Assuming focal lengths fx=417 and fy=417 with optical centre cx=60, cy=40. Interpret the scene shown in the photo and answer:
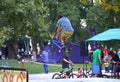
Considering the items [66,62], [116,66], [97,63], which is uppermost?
[66,62]

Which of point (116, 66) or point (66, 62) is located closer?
point (66, 62)

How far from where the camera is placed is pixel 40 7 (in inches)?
710

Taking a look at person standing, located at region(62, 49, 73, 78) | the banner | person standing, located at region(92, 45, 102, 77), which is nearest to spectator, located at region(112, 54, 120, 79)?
person standing, located at region(92, 45, 102, 77)

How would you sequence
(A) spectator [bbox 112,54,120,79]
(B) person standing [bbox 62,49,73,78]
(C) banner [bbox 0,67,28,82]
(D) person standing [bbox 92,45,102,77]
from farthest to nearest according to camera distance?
(A) spectator [bbox 112,54,120,79] < (D) person standing [bbox 92,45,102,77] < (B) person standing [bbox 62,49,73,78] < (C) banner [bbox 0,67,28,82]

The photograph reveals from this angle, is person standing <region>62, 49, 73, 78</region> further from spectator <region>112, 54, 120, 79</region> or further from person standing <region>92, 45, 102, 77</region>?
spectator <region>112, 54, 120, 79</region>

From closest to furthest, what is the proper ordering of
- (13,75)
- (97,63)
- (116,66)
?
(13,75), (97,63), (116,66)

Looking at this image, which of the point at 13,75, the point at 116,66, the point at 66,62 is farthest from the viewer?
the point at 116,66

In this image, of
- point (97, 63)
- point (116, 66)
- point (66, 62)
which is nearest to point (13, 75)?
point (66, 62)

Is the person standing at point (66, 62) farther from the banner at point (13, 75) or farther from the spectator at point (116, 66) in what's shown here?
the banner at point (13, 75)

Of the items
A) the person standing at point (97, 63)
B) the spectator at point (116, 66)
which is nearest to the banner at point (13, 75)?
the person standing at point (97, 63)

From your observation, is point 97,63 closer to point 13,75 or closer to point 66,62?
point 66,62

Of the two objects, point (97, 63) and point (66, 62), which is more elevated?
point (66, 62)

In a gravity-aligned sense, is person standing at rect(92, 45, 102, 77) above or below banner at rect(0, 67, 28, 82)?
below

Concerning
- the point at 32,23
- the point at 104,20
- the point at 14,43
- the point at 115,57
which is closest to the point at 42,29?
the point at 32,23
